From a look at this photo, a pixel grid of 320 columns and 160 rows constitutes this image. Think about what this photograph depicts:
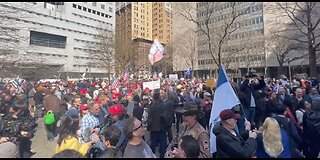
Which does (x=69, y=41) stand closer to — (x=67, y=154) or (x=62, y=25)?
(x=62, y=25)

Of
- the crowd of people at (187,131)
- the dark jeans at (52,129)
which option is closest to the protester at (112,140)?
the crowd of people at (187,131)

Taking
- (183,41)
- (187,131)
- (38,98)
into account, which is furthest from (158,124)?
(183,41)

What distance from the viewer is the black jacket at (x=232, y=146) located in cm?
298

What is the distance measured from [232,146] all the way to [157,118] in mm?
3831

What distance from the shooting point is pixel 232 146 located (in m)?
3.01

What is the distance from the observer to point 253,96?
7.56 meters

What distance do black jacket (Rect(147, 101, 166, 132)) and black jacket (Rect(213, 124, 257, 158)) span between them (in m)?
3.58

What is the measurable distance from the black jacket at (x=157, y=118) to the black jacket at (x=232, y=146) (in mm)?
3579

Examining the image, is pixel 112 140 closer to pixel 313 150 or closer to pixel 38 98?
pixel 313 150

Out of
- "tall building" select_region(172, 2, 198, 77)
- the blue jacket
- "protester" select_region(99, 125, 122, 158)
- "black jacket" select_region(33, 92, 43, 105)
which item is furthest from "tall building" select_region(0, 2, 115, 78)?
the blue jacket

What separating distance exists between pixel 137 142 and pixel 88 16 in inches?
3520

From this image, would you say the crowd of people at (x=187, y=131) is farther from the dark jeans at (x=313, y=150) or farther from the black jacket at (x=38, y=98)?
the black jacket at (x=38, y=98)

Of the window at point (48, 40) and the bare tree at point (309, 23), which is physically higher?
the window at point (48, 40)

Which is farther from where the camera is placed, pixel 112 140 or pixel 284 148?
pixel 284 148
